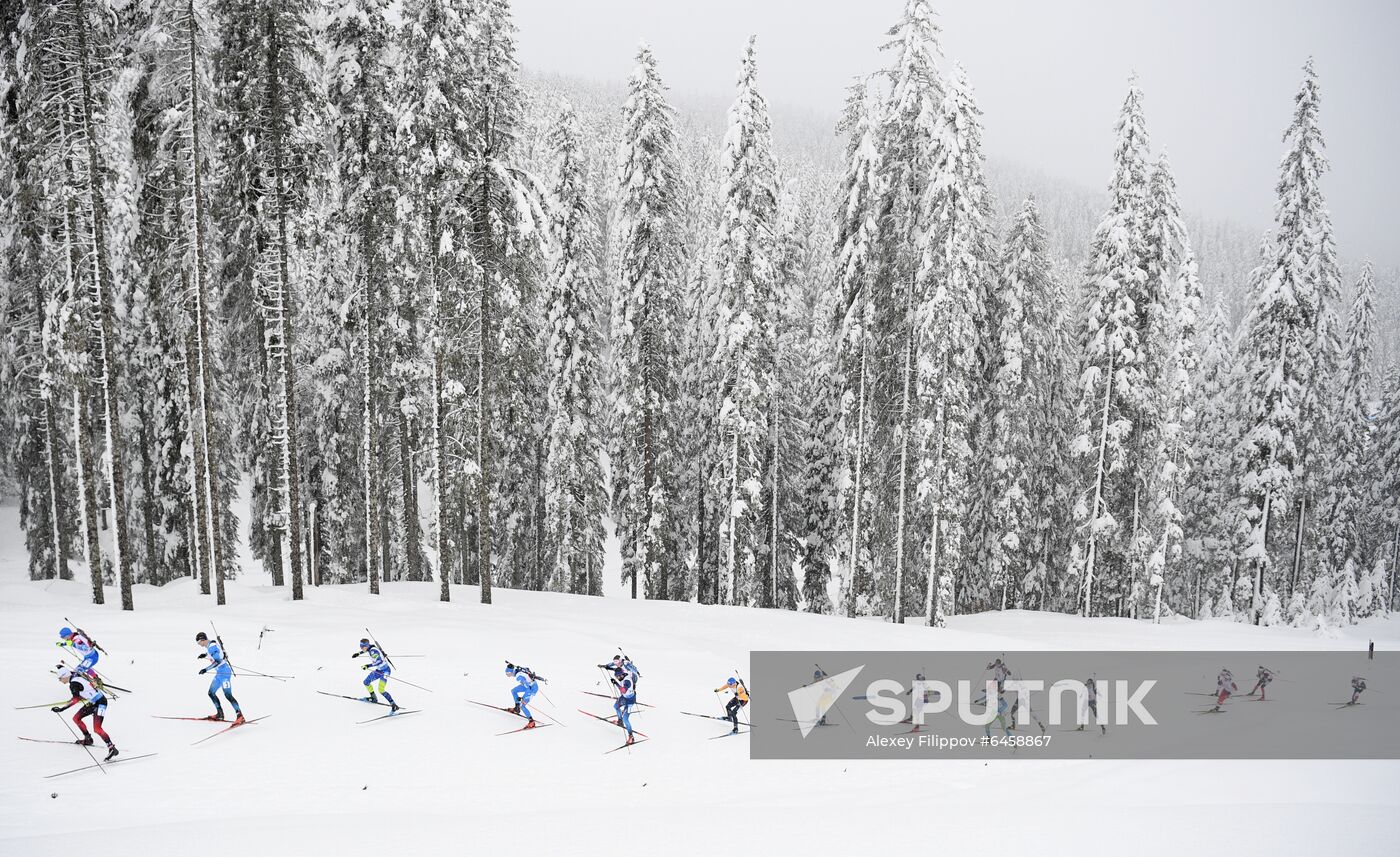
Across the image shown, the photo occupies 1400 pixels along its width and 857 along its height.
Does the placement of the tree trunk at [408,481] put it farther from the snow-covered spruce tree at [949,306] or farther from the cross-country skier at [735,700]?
the snow-covered spruce tree at [949,306]

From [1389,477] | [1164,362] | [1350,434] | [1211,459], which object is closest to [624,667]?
[1164,362]

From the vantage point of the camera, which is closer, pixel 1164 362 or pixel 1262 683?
pixel 1262 683

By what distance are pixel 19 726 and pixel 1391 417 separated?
2494 inches

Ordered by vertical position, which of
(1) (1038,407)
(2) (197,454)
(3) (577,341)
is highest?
(3) (577,341)

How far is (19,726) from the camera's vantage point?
11773mm

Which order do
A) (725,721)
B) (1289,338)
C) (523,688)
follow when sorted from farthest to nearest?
(1289,338) → (725,721) → (523,688)

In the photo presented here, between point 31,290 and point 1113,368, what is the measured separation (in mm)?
39422

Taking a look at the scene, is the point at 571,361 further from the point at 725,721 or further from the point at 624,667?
the point at 624,667

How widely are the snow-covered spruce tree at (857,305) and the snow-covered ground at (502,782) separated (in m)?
13.4

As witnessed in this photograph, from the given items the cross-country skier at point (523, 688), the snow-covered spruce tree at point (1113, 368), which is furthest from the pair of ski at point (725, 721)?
the snow-covered spruce tree at point (1113, 368)

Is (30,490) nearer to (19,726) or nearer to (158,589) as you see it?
Result: (158,589)

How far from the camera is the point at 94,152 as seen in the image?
17.8 m

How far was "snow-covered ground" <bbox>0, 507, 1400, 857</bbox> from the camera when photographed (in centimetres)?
975

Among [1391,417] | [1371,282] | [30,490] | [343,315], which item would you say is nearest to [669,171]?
[343,315]
